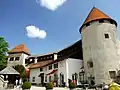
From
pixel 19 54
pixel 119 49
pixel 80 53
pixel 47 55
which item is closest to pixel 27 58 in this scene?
pixel 19 54

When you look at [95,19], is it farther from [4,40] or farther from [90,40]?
[4,40]

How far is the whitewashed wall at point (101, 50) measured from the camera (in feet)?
104

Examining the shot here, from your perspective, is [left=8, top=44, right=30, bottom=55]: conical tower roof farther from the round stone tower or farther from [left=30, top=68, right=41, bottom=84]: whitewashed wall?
the round stone tower

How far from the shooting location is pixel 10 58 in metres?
57.3

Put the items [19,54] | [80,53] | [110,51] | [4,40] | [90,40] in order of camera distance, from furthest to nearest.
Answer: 1. [19,54]
2. [4,40]
3. [80,53]
4. [90,40]
5. [110,51]

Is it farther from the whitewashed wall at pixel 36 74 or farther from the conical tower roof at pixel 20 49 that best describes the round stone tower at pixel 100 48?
the conical tower roof at pixel 20 49

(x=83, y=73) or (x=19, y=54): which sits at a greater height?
(x=19, y=54)

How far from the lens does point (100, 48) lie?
108 ft

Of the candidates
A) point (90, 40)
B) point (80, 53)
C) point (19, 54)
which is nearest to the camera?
point (90, 40)

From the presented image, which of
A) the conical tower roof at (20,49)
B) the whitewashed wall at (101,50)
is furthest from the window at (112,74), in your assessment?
the conical tower roof at (20,49)

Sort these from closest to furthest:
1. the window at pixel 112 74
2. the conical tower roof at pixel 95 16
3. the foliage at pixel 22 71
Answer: the window at pixel 112 74
the conical tower roof at pixel 95 16
the foliage at pixel 22 71

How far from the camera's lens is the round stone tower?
104 ft

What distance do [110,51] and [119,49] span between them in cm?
261

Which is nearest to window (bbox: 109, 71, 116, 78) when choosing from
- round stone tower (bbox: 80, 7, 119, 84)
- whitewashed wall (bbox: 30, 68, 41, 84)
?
round stone tower (bbox: 80, 7, 119, 84)
